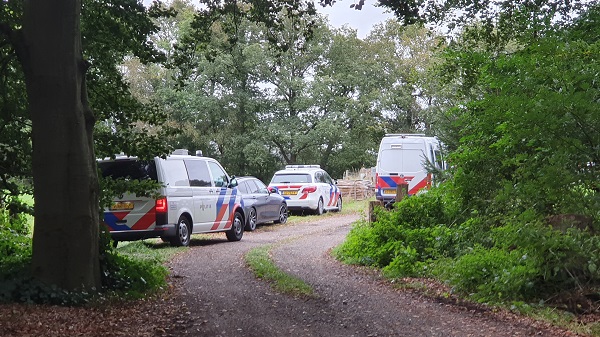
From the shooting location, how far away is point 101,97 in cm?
1041

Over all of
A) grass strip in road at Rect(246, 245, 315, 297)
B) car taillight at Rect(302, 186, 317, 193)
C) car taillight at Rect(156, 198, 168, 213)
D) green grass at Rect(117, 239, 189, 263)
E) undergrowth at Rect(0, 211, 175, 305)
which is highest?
car taillight at Rect(302, 186, 317, 193)

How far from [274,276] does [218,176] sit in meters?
6.89

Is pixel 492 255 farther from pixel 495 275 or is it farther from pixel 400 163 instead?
pixel 400 163

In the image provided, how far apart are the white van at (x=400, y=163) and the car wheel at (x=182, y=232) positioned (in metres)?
9.91

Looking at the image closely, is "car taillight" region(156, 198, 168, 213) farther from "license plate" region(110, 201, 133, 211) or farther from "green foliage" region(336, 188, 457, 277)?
"green foliage" region(336, 188, 457, 277)

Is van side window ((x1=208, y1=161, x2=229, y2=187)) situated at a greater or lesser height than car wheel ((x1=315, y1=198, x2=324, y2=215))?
greater

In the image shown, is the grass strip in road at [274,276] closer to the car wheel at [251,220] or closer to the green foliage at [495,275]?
the green foliage at [495,275]

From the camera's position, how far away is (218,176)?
1694 centimetres

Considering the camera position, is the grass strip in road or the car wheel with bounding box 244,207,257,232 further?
the car wheel with bounding box 244,207,257,232

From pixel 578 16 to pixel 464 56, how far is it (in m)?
2.32

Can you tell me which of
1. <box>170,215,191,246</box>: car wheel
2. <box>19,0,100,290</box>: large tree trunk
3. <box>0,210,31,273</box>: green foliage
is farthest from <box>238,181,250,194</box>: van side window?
<box>19,0,100,290</box>: large tree trunk

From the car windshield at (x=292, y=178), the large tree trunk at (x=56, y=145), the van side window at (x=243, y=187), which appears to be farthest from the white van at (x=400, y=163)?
the large tree trunk at (x=56, y=145)

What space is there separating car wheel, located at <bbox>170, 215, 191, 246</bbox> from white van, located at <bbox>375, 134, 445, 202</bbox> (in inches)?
390

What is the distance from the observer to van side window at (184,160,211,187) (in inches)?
614
